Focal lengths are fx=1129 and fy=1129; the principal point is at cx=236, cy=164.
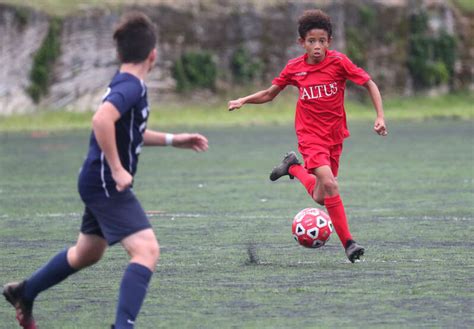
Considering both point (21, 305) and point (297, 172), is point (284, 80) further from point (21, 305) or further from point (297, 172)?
point (21, 305)

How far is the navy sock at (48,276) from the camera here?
597 centimetres

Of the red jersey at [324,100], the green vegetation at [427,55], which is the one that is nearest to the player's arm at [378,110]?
the red jersey at [324,100]

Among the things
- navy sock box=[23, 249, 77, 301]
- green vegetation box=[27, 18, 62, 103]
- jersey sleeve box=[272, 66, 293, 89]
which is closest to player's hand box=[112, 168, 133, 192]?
navy sock box=[23, 249, 77, 301]

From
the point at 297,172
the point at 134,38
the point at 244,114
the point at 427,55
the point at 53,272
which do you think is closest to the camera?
the point at 134,38

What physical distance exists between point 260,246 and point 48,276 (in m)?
3.22

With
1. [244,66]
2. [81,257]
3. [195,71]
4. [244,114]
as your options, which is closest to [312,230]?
[81,257]

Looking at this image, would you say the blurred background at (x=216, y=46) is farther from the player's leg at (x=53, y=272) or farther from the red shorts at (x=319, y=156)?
the player's leg at (x=53, y=272)

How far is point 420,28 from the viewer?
34938 mm

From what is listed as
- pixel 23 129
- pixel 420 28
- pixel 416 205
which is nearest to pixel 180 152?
pixel 23 129

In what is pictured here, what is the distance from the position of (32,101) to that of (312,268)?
870 inches

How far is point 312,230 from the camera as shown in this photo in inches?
331

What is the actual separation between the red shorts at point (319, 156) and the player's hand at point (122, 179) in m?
3.23

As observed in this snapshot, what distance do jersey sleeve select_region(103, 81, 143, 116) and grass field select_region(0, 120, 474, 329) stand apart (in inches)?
48.9

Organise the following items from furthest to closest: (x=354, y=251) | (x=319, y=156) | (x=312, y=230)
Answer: (x=319, y=156)
(x=312, y=230)
(x=354, y=251)
